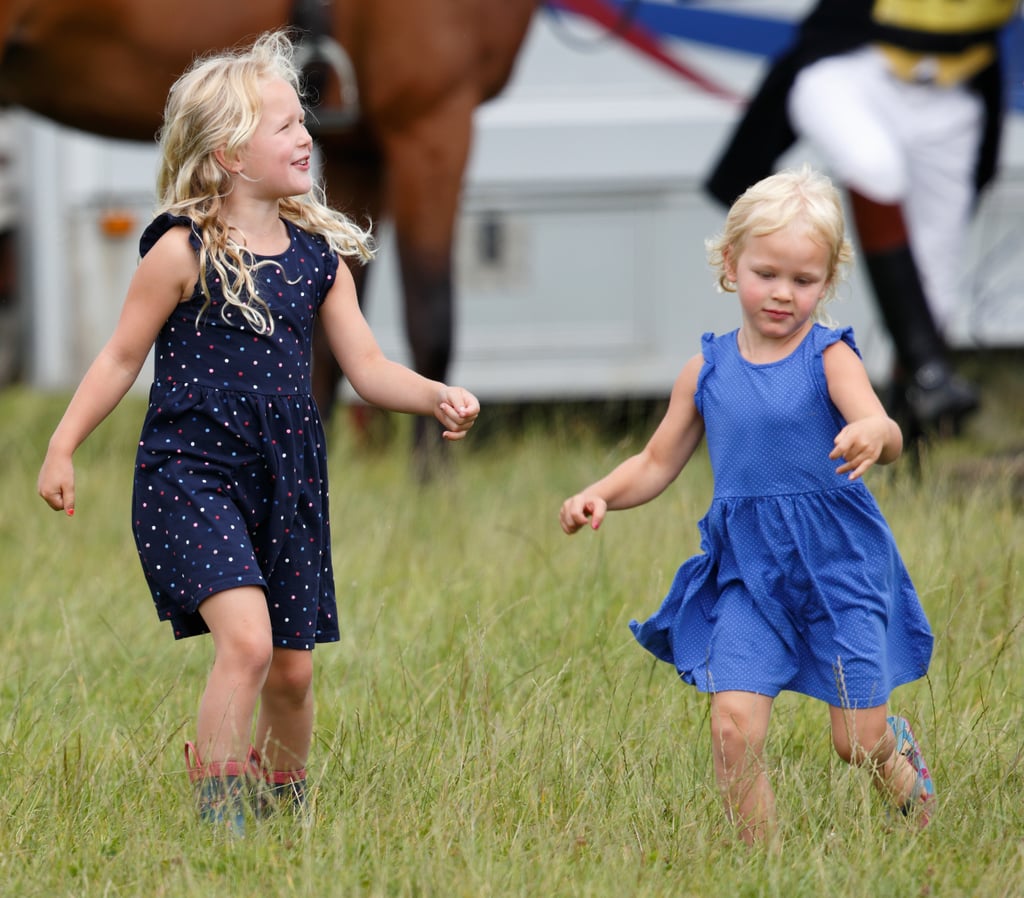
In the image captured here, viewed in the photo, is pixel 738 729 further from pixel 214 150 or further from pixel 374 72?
pixel 374 72

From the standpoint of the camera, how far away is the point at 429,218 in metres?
5.40

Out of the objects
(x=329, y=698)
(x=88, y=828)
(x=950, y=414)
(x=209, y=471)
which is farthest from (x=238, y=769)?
(x=950, y=414)

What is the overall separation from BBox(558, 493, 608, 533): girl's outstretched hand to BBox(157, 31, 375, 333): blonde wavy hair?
572 mm

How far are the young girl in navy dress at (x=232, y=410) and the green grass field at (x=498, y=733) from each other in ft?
0.68

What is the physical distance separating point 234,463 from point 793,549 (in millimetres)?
906

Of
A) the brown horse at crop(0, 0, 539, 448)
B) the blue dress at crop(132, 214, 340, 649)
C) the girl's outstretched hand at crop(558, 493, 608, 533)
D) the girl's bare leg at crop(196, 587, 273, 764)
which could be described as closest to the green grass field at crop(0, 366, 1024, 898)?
the girl's bare leg at crop(196, 587, 273, 764)

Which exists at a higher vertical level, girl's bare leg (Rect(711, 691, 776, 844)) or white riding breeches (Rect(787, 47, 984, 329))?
girl's bare leg (Rect(711, 691, 776, 844))

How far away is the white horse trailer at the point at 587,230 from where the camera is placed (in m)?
6.81

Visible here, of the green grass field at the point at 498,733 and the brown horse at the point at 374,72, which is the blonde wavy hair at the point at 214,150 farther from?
the brown horse at the point at 374,72

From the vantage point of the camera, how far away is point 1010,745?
2.76 m

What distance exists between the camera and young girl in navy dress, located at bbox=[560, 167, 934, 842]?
241cm

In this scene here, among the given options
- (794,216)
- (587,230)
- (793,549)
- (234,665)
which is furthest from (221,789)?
(587,230)

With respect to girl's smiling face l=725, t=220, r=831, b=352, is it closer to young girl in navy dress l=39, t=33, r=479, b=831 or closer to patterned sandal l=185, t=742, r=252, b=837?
young girl in navy dress l=39, t=33, r=479, b=831

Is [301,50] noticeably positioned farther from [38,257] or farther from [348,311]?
[348,311]
